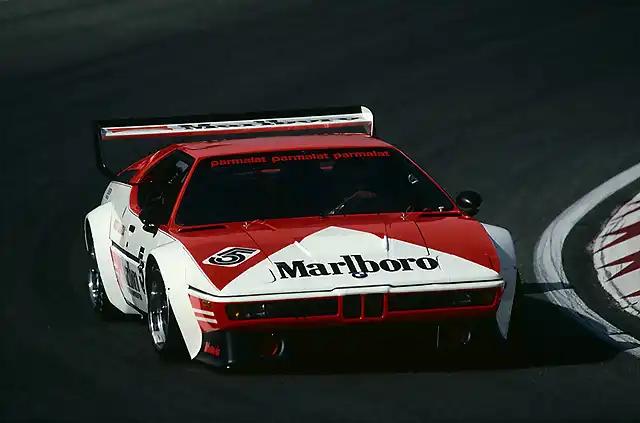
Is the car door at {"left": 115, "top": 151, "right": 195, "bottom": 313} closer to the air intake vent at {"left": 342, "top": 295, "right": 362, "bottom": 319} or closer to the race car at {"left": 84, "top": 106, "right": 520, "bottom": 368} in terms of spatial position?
the race car at {"left": 84, "top": 106, "right": 520, "bottom": 368}

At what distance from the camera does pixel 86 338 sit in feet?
30.8

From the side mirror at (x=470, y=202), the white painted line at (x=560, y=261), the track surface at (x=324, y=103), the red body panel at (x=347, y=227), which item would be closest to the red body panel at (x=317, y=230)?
the red body panel at (x=347, y=227)

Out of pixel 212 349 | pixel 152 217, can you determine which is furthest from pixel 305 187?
pixel 212 349

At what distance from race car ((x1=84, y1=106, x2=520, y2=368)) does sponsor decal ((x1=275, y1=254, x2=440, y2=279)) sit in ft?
0.03

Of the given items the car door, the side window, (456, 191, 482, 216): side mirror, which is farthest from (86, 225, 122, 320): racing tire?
(456, 191, 482, 216): side mirror

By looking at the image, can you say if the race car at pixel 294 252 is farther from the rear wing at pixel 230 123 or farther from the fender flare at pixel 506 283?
the rear wing at pixel 230 123

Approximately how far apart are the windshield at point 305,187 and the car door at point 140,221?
194 millimetres

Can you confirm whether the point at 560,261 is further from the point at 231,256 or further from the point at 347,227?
the point at 231,256

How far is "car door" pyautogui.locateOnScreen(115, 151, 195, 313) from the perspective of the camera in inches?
358

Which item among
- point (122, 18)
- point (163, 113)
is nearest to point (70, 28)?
point (122, 18)

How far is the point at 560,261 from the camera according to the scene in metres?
11.4

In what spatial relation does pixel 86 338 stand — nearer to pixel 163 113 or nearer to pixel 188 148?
pixel 188 148

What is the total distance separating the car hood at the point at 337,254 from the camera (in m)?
7.83

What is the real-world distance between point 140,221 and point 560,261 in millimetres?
3478
